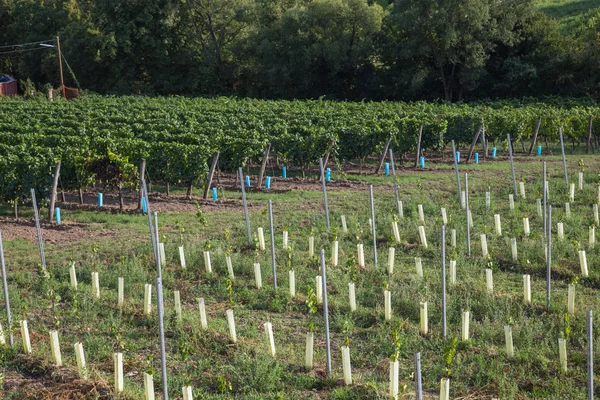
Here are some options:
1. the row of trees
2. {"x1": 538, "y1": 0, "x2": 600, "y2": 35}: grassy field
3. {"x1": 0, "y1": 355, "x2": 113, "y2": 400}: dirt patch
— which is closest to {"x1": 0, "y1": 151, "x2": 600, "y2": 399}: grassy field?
{"x1": 0, "y1": 355, "x2": 113, "y2": 400}: dirt patch

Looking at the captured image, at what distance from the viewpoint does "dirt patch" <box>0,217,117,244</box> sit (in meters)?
14.9

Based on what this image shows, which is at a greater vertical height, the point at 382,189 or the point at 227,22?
the point at 227,22

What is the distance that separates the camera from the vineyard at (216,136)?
17.2m

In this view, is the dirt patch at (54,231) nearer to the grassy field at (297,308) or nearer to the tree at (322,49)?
the grassy field at (297,308)

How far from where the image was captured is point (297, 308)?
→ 10.9 meters

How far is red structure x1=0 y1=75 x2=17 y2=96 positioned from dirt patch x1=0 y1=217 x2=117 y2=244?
4263 centimetres

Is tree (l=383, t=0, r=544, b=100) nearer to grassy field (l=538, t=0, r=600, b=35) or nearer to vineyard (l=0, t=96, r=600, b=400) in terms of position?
grassy field (l=538, t=0, r=600, b=35)

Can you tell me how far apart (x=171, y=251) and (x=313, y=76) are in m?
33.2

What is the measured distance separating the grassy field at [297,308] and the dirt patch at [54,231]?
7 centimetres

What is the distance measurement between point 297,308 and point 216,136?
34.1ft

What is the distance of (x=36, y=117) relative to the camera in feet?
98.2

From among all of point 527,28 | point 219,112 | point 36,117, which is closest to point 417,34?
point 527,28

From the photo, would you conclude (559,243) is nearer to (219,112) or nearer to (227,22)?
(219,112)

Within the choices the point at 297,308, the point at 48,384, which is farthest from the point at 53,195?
the point at 48,384
